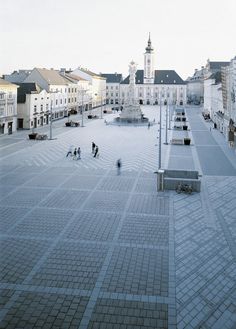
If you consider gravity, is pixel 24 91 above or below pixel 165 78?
below

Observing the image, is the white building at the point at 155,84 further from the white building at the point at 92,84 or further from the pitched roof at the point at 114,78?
the white building at the point at 92,84

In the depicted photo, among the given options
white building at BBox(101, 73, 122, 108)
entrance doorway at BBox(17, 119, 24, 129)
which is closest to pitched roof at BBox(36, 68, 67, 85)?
entrance doorway at BBox(17, 119, 24, 129)

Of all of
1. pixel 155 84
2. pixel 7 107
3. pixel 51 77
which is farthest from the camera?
pixel 155 84

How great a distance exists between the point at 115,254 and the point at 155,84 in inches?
5097

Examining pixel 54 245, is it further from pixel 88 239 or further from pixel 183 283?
pixel 183 283

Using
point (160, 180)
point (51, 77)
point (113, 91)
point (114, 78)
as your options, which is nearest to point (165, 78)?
point (114, 78)

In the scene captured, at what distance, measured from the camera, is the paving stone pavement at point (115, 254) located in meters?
11.5

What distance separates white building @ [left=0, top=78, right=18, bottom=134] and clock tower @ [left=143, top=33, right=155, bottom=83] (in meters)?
90.6

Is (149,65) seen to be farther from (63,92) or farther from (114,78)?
(63,92)

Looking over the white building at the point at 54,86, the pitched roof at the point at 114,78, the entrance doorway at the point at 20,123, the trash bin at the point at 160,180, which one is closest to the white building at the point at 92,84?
the pitched roof at the point at 114,78

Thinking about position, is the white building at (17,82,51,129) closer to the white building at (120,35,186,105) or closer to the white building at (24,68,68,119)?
the white building at (24,68,68,119)

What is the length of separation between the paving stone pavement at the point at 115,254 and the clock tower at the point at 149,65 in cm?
11679

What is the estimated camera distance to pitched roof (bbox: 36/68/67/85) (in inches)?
2936

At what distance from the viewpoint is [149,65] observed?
139 m
